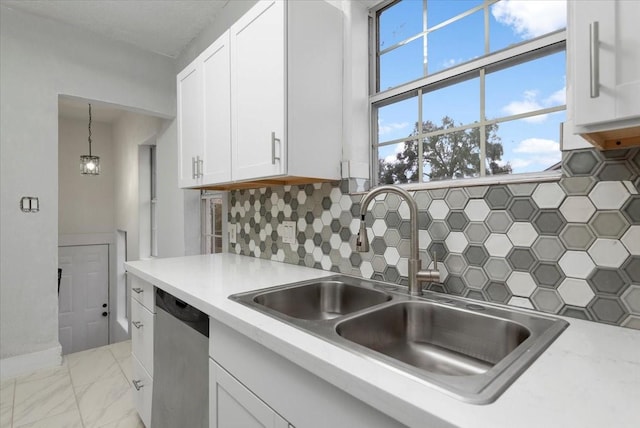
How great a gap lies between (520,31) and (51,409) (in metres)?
3.12

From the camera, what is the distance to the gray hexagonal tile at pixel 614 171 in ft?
2.58

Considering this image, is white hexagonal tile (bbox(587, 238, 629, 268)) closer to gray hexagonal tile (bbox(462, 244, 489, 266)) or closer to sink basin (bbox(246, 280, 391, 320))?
gray hexagonal tile (bbox(462, 244, 489, 266))

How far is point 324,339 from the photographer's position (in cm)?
71

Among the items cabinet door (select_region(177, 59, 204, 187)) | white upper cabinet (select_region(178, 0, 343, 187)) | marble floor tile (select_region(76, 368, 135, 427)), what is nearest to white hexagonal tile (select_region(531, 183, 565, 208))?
white upper cabinet (select_region(178, 0, 343, 187))

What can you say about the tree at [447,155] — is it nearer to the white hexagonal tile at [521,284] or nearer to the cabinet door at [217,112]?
the white hexagonal tile at [521,284]

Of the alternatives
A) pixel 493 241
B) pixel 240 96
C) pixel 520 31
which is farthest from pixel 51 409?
pixel 520 31

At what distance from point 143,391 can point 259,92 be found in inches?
64.0

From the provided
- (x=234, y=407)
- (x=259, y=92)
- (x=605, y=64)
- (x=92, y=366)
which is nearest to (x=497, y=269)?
(x=605, y=64)

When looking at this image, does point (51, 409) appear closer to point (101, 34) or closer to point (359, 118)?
point (359, 118)

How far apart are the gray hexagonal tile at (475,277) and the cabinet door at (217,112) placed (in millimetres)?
1209

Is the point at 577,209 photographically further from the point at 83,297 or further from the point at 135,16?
the point at 83,297

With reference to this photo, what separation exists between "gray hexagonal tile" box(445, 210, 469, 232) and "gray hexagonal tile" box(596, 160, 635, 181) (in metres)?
0.37

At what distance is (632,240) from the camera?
784 millimetres

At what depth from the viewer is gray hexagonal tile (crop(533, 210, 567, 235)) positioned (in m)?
0.89
